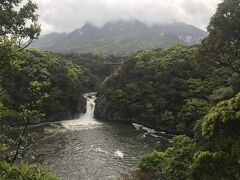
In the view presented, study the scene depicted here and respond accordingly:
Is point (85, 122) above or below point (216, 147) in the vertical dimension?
below

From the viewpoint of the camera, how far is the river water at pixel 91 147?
4388cm

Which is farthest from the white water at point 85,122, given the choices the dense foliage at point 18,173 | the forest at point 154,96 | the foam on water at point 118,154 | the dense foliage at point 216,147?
the dense foliage at point 18,173

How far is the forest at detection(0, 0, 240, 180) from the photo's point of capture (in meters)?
16.1

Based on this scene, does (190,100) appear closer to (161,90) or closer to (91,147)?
(161,90)

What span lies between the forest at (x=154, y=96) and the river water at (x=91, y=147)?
469 centimetres

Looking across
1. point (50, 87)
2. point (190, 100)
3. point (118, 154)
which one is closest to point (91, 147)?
point (118, 154)

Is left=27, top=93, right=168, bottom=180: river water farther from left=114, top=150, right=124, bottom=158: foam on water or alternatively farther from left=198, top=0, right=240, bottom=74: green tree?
left=198, top=0, right=240, bottom=74: green tree

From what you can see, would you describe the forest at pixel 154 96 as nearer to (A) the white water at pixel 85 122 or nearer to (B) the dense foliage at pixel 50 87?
(B) the dense foliage at pixel 50 87

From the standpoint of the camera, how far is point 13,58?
11.9 meters

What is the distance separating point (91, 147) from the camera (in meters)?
A: 54.7

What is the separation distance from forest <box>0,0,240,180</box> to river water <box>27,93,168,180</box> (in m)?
4.69

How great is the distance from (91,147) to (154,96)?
24.3 metres

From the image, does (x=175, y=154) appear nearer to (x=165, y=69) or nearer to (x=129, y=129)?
(x=129, y=129)

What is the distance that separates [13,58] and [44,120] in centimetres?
6481
